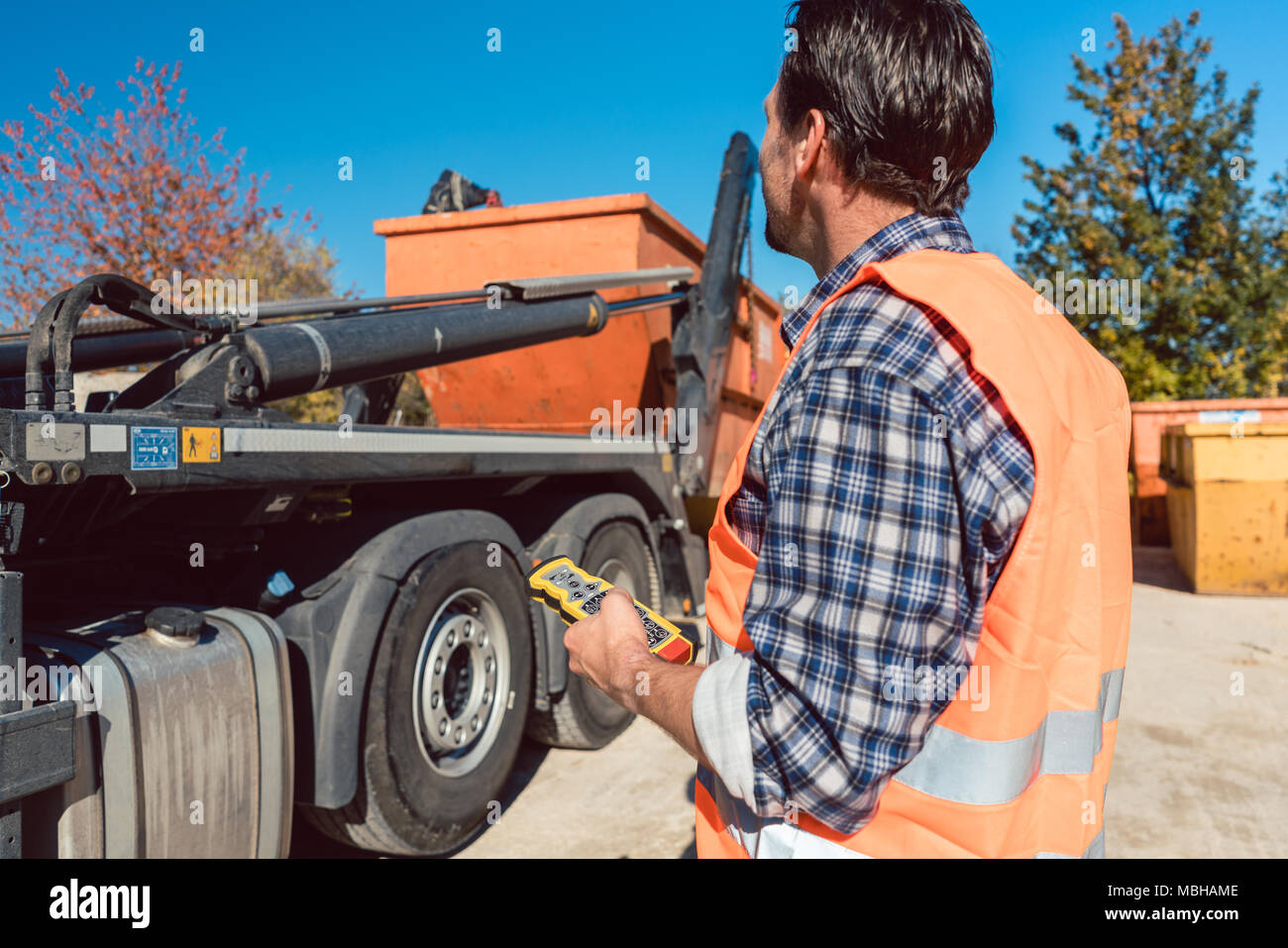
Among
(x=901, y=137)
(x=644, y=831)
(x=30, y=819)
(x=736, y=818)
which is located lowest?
(x=644, y=831)

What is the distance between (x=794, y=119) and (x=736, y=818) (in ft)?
3.14

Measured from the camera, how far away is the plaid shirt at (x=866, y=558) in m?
0.93

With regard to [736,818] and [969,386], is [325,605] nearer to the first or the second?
[736,818]

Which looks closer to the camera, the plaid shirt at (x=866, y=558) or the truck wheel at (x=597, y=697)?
the plaid shirt at (x=866, y=558)

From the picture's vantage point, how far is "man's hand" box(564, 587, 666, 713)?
118 cm

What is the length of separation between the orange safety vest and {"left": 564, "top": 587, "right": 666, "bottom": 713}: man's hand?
13 cm

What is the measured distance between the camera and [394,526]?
3068mm

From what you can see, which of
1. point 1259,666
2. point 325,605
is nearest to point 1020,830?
point 325,605

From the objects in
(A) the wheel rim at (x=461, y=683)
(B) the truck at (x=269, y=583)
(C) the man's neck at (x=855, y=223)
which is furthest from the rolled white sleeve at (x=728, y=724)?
(A) the wheel rim at (x=461, y=683)

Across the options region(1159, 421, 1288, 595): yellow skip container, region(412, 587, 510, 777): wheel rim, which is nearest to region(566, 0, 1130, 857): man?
region(412, 587, 510, 777): wheel rim

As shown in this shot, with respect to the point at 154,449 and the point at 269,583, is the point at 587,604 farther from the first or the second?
the point at 269,583

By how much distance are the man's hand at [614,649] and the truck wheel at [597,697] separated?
2583 millimetres

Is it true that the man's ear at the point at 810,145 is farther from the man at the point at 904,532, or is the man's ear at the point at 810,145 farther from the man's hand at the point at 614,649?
the man's hand at the point at 614,649

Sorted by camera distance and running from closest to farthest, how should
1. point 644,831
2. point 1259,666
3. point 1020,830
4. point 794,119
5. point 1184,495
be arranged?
point 1020,830
point 794,119
point 644,831
point 1259,666
point 1184,495
